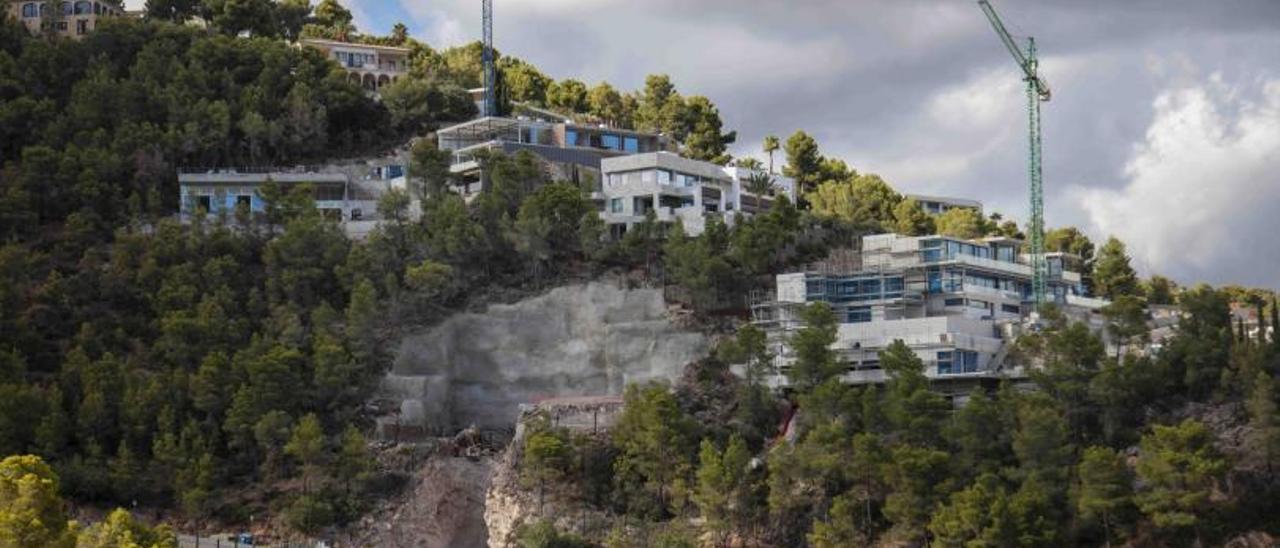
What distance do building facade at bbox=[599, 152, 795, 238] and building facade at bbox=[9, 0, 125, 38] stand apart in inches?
1689

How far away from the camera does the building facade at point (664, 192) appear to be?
126 m

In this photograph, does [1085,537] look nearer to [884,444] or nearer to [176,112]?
[884,444]

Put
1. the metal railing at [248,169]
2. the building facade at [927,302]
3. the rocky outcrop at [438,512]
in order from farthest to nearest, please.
Result: the metal railing at [248,169] → the building facade at [927,302] → the rocky outcrop at [438,512]

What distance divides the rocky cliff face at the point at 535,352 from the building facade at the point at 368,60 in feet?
138

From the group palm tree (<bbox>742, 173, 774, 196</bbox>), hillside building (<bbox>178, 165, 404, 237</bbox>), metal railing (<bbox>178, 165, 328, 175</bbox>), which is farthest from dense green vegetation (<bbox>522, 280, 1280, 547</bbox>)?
metal railing (<bbox>178, 165, 328, 175</bbox>)

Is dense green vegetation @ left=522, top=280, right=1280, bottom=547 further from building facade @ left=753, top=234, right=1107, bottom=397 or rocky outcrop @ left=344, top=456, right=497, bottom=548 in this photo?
rocky outcrop @ left=344, top=456, right=497, bottom=548

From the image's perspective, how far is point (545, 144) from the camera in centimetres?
13700

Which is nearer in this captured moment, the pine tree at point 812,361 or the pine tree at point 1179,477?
the pine tree at point 1179,477

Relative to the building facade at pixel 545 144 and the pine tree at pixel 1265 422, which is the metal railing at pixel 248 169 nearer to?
the building facade at pixel 545 144

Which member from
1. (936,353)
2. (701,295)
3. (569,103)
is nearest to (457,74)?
(569,103)

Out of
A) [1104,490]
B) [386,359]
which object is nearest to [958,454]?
[1104,490]

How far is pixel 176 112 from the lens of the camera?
439 ft

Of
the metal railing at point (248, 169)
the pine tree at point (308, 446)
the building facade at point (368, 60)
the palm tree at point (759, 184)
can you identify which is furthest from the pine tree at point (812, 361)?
the building facade at point (368, 60)

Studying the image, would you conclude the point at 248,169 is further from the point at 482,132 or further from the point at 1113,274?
the point at 1113,274
